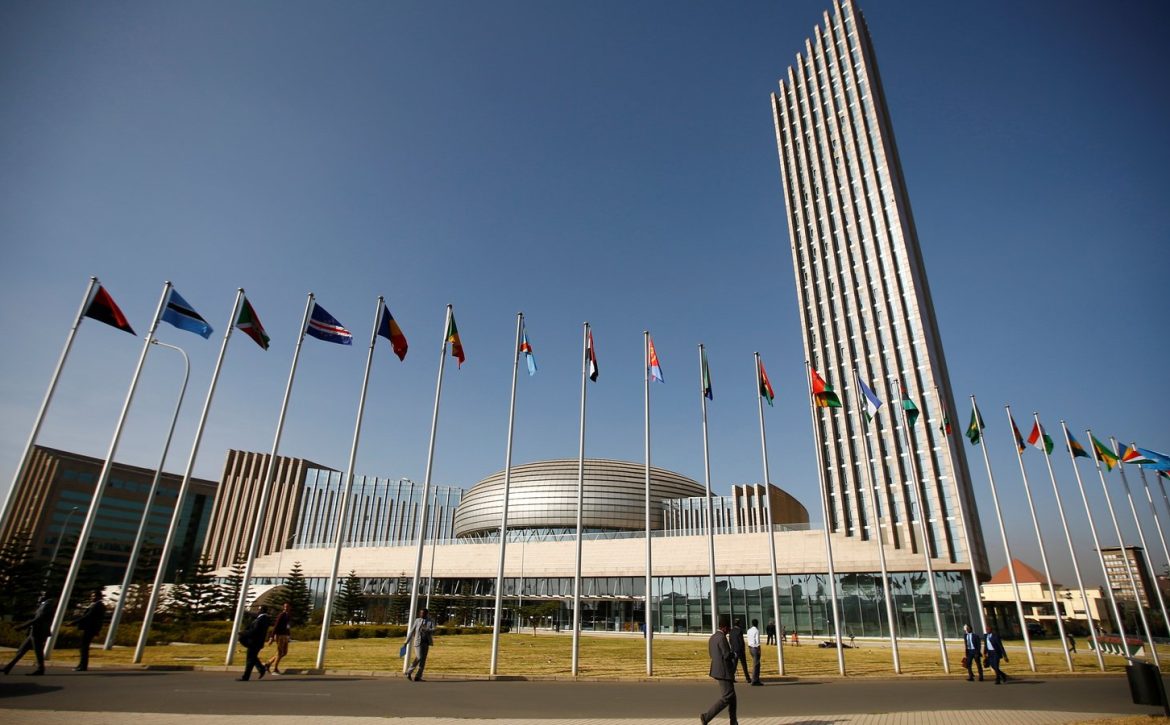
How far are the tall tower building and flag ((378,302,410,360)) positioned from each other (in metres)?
35.0

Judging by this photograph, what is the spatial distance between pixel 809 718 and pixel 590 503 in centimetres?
7600

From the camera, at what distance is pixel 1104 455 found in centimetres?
3120

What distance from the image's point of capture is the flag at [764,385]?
83.4 ft

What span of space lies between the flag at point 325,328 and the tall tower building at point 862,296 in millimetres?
36854

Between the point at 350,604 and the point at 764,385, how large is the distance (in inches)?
1934

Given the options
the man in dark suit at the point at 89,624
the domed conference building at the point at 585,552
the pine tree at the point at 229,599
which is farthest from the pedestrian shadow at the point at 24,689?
the pine tree at the point at 229,599

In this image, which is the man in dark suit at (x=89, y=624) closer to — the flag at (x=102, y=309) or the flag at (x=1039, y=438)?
the flag at (x=102, y=309)

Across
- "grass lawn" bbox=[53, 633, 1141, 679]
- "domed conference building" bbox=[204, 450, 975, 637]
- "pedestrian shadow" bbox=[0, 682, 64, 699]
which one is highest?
Answer: "domed conference building" bbox=[204, 450, 975, 637]

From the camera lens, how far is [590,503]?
87188 mm

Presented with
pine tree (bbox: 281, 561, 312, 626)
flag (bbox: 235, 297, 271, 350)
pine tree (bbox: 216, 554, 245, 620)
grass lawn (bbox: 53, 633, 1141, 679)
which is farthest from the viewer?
Result: pine tree (bbox: 281, 561, 312, 626)

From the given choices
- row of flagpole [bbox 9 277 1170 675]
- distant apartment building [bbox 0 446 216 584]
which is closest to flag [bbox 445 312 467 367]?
row of flagpole [bbox 9 277 1170 675]

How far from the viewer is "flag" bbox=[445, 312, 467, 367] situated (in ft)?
75.6

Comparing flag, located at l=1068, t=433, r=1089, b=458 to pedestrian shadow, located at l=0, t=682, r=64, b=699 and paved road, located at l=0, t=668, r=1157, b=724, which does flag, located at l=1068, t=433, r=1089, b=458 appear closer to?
paved road, located at l=0, t=668, r=1157, b=724

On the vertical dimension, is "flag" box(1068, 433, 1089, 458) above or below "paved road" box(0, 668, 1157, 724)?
above
